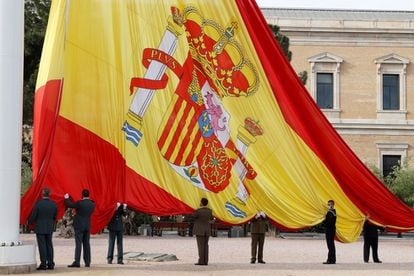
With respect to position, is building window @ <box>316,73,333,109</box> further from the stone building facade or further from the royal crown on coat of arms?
the royal crown on coat of arms

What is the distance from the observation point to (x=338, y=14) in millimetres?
59281

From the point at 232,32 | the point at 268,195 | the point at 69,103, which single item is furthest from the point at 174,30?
the point at 268,195

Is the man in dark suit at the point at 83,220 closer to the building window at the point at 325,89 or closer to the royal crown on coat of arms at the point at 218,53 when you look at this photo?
the royal crown on coat of arms at the point at 218,53

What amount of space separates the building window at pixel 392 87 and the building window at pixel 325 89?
2.99 m

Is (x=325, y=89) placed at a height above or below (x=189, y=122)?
above

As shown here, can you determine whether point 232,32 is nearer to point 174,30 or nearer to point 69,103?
point 174,30

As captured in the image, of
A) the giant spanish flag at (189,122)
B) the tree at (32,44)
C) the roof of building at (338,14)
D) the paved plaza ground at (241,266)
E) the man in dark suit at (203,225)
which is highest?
the roof of building at (338,14)

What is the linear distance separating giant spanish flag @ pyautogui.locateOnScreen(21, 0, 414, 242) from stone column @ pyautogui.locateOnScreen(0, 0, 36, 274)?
26.9 inches

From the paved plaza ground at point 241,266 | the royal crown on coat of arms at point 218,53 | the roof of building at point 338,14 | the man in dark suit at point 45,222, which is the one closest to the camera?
the man in dark suit at point 45,222

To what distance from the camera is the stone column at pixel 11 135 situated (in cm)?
1387

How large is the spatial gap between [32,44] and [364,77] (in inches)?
1139

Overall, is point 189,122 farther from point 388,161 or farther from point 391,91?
point 391,91

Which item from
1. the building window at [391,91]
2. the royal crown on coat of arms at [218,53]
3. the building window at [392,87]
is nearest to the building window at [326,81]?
the building window at [392,87]

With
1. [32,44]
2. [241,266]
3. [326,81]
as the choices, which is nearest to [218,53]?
[241,266]
